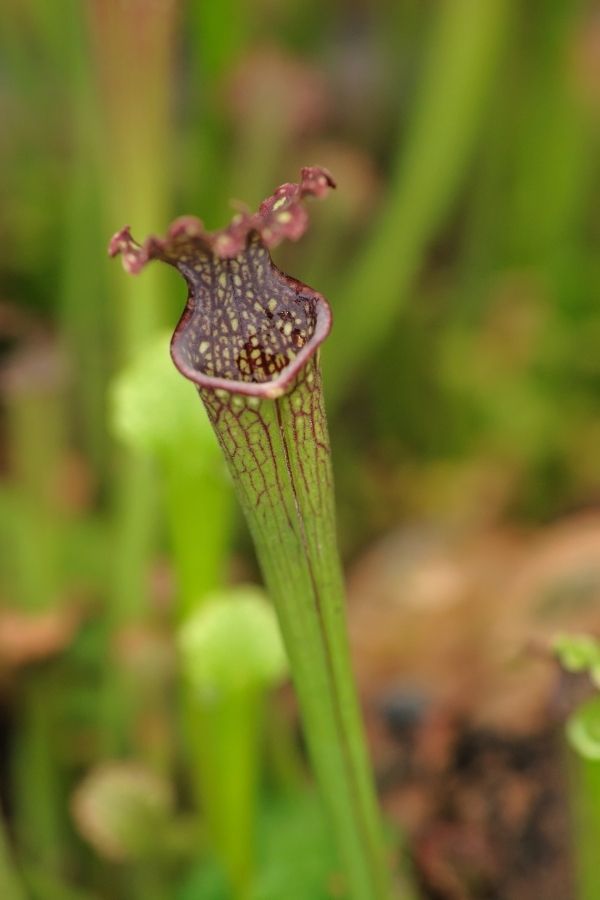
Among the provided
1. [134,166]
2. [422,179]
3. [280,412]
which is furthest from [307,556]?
[422,179]

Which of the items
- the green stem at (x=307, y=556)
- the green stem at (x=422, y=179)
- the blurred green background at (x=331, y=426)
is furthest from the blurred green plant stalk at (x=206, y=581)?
the green stem at (x=422, y=179)

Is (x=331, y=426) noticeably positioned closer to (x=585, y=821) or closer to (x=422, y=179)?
(x=422, y=179)

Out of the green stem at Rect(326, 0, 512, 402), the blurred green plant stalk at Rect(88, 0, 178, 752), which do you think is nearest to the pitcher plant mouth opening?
the blurred green plant stalk at Rect(88, 0, 178, 752)

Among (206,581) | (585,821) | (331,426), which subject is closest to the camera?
(585,821)

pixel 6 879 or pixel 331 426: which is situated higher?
pixel 6 879

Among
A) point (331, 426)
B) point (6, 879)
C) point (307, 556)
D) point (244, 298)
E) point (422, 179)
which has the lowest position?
point (331, 426)

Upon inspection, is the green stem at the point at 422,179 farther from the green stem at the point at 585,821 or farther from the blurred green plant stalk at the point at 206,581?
the green stem at the point at 585,821
